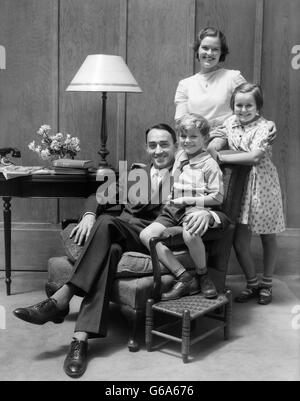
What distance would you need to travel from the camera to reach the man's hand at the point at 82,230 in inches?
134

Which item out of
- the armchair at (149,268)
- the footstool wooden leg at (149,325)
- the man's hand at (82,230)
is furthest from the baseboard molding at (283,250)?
the footstool wooden leg at (149,325)

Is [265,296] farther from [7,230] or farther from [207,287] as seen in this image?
[7,230]

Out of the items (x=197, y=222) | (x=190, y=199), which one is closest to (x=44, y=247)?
(x=190, y=199)

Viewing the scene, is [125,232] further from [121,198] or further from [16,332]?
[16,332]

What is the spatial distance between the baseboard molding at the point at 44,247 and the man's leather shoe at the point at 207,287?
4.40 ft

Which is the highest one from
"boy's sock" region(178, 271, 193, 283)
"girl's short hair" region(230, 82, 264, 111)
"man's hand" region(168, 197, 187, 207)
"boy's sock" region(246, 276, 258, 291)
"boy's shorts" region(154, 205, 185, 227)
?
"girl's short hair" region(230, 82, 264, 111)

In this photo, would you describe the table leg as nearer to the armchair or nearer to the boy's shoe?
the armchair

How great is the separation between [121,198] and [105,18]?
4.89 ft

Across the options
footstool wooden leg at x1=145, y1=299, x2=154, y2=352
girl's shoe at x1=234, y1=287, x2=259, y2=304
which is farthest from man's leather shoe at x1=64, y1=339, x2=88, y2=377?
girl's shoe at x1=234, y1=287, x2=259, y2=304

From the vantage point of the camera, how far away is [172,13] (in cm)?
441

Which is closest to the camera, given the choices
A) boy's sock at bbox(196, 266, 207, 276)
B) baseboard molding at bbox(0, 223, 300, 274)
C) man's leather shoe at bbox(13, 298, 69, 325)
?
man's leather shoe at bbox(13, 298, 69, 325)

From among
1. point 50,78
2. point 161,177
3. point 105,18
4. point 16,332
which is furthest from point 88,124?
point 16,332

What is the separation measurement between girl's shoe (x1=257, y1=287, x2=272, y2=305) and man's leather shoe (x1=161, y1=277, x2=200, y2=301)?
32.0 inches

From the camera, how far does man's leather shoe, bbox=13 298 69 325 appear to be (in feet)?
9.74
